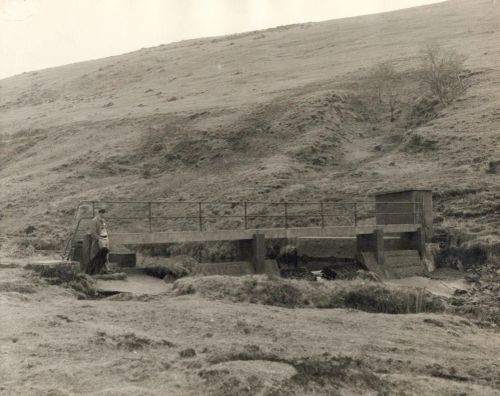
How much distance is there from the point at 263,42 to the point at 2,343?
6077 centimetres

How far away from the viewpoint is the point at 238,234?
16.9 m

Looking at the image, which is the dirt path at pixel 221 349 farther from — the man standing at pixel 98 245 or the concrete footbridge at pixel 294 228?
the concrete footbridge at pixel 294 228

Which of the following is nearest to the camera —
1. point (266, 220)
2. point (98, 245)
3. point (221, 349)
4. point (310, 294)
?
point (221, 349)

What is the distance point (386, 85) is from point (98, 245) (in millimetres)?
30975

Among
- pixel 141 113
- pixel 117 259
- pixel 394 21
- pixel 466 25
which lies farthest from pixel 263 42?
pixel 117 259

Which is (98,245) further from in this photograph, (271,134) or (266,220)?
(271,134)

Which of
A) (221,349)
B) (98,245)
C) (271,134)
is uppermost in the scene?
(271,134)

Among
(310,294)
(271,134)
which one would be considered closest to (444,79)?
(271,134)

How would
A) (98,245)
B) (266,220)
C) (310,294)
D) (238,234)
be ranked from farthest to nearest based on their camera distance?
(266,220) < (238,234) < (98,245) < (310,294)

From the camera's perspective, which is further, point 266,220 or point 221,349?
point 266,220

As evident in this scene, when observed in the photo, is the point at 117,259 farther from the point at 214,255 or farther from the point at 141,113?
the point at 141,113

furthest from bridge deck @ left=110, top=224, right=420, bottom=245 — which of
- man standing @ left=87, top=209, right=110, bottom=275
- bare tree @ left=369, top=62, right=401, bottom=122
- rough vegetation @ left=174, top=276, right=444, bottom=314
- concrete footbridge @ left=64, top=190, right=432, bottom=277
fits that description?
bare tree @ left=369, top=62, right=401, bottom=122

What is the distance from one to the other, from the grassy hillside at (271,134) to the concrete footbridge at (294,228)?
1466 millimetres

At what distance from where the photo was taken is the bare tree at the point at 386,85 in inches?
1587
